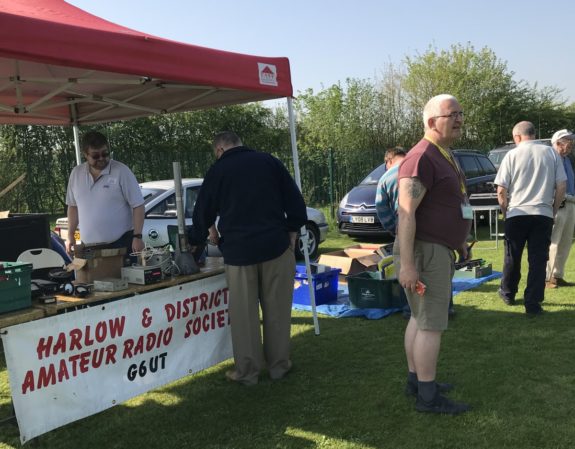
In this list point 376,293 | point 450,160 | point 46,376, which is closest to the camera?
point 46,376

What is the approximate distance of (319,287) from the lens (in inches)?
245

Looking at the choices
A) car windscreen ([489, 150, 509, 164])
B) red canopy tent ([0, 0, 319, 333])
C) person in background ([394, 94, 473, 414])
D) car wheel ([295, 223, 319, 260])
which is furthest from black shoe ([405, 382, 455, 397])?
car windscreen ([489, 150, 509, 164])

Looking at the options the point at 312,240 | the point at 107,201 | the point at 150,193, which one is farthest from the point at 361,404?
the point at 312,240

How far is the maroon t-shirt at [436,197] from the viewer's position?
311 cm

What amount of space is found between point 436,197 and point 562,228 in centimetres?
394

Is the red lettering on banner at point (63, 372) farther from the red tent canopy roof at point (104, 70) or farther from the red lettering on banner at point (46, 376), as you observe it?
the red tent canopy roof at point (104, 70)

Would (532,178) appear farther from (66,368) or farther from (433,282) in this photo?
(66,368)

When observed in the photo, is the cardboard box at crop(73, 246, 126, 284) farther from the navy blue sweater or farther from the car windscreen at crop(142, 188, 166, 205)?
the car windscreen at crop(142, 188, 166, 205)

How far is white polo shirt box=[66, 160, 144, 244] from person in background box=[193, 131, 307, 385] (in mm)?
801

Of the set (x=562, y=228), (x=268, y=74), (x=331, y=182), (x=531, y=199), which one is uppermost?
(x=268, y=74)

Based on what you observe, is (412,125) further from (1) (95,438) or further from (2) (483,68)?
(1) (95,438)

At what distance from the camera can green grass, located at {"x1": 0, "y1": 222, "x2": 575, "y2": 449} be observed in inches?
126

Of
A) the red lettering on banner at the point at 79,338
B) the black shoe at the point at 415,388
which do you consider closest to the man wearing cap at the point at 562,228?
the black shoe at the point at 415,388

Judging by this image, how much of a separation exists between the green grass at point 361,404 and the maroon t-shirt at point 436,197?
1117 millimetres
